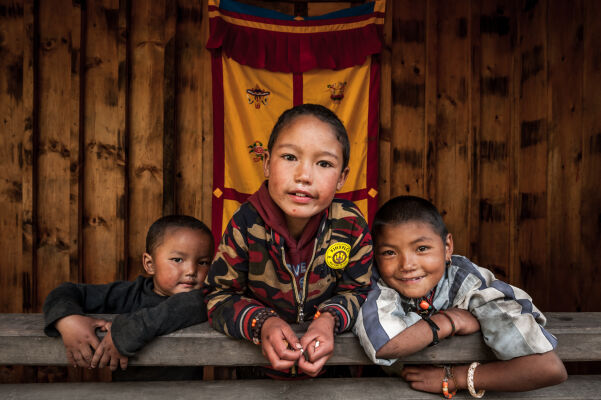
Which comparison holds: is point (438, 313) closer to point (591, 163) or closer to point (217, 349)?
point (217, 349)

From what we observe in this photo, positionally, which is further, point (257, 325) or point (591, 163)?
point (591, 163)

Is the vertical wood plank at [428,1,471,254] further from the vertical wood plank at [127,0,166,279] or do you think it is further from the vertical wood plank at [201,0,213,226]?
the vertical wood plank at [127,0,166,279]

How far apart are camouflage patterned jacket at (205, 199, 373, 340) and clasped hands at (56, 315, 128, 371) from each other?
0.29 metres

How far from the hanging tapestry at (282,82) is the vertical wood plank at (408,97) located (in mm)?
217

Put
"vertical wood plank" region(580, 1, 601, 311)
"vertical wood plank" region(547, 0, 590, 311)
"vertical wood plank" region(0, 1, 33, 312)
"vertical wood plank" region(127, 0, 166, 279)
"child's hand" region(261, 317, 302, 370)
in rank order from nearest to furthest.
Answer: "child's hand" region(261, 317, 302, 370) → "vertical wood plank" region(580, 1, 601, 311) → "vertical wood plank" region(547, 0, 590, 311) → "vertical wood plank" region(0, 1, 33, 312) → "vertical wood plank" region(127, 0, 166, 279)

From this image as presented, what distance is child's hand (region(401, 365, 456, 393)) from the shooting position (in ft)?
3.66

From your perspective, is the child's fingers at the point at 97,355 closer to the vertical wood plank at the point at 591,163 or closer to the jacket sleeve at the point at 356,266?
the jacket sleeve at the point at 356,266

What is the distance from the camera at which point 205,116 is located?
280 cm

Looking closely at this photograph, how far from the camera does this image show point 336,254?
1.22m

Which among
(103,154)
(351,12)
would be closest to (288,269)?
(103,154)

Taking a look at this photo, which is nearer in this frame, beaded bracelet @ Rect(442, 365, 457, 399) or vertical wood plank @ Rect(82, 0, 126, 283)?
beaded bracelet @ Rect(442, 365, 457, 399)

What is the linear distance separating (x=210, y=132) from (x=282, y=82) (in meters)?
0.68

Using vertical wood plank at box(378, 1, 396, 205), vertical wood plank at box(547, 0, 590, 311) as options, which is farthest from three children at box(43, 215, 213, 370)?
vertical wood plank at box(547, 0, 590, 311)

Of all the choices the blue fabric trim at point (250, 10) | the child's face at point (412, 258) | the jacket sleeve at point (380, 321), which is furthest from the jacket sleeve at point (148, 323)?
the blue fabric trim at point (250, 10)
